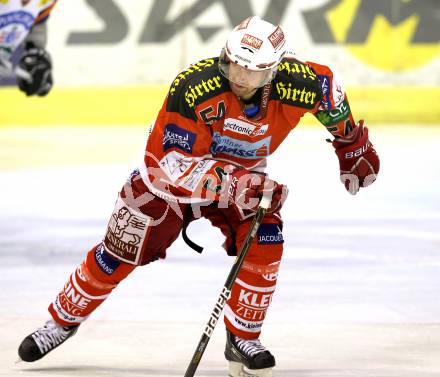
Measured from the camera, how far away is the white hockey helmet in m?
4.34

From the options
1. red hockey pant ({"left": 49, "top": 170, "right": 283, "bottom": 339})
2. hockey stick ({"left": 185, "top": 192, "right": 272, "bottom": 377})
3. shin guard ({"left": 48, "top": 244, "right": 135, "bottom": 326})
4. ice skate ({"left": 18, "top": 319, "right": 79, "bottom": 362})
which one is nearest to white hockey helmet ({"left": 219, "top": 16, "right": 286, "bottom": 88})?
hockey stick ({"left": 185, "top": 192, "right": 272, "bottom": 377})

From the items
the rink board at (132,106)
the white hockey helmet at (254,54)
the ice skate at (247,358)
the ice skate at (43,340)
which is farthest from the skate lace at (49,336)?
the rink board at (132,106)

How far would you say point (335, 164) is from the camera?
10.3 metres

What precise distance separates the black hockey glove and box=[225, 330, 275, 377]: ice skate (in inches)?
215

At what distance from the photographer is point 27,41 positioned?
1001cm

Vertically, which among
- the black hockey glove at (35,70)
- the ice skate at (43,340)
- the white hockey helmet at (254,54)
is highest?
the white hockey helmet at (254,54)

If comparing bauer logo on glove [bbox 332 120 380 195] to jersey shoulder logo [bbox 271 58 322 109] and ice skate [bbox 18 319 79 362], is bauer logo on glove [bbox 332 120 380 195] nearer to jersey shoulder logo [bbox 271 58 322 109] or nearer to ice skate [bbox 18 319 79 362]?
jersey shoulder logo [bbox 271 58 322 109]

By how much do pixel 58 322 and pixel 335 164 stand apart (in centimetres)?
570

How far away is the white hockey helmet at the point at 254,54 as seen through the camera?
4336 mm

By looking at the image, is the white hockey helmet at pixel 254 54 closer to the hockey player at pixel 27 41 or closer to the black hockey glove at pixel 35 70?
the hockey player at pixel 27 41

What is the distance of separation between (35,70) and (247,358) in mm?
5858

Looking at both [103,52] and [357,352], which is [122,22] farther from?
[357,352]

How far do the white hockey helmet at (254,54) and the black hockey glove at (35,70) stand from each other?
17.9 ft

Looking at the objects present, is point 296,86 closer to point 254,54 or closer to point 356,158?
point 254,54
